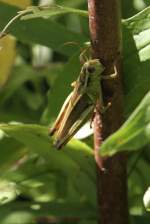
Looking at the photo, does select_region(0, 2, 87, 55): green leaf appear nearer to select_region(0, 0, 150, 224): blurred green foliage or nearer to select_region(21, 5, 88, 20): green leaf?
select_region(0, 0, 150, 224): blurred green foliage

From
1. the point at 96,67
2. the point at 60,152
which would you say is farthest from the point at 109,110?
the point at 60,152

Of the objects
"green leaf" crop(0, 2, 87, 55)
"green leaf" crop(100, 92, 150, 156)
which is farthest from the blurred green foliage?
"green leaf" crop(100, 92, 150, 156)

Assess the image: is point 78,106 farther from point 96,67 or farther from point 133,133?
point 133,133

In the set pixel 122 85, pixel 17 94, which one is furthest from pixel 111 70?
pixel 17 94

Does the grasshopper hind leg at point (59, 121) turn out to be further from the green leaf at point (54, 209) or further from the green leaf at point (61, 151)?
the green leaf at point (54, 209)

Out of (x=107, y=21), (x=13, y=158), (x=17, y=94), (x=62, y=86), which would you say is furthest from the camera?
(x=17, y=94)

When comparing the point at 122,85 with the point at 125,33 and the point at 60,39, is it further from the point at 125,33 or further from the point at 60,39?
the point at 60,39
